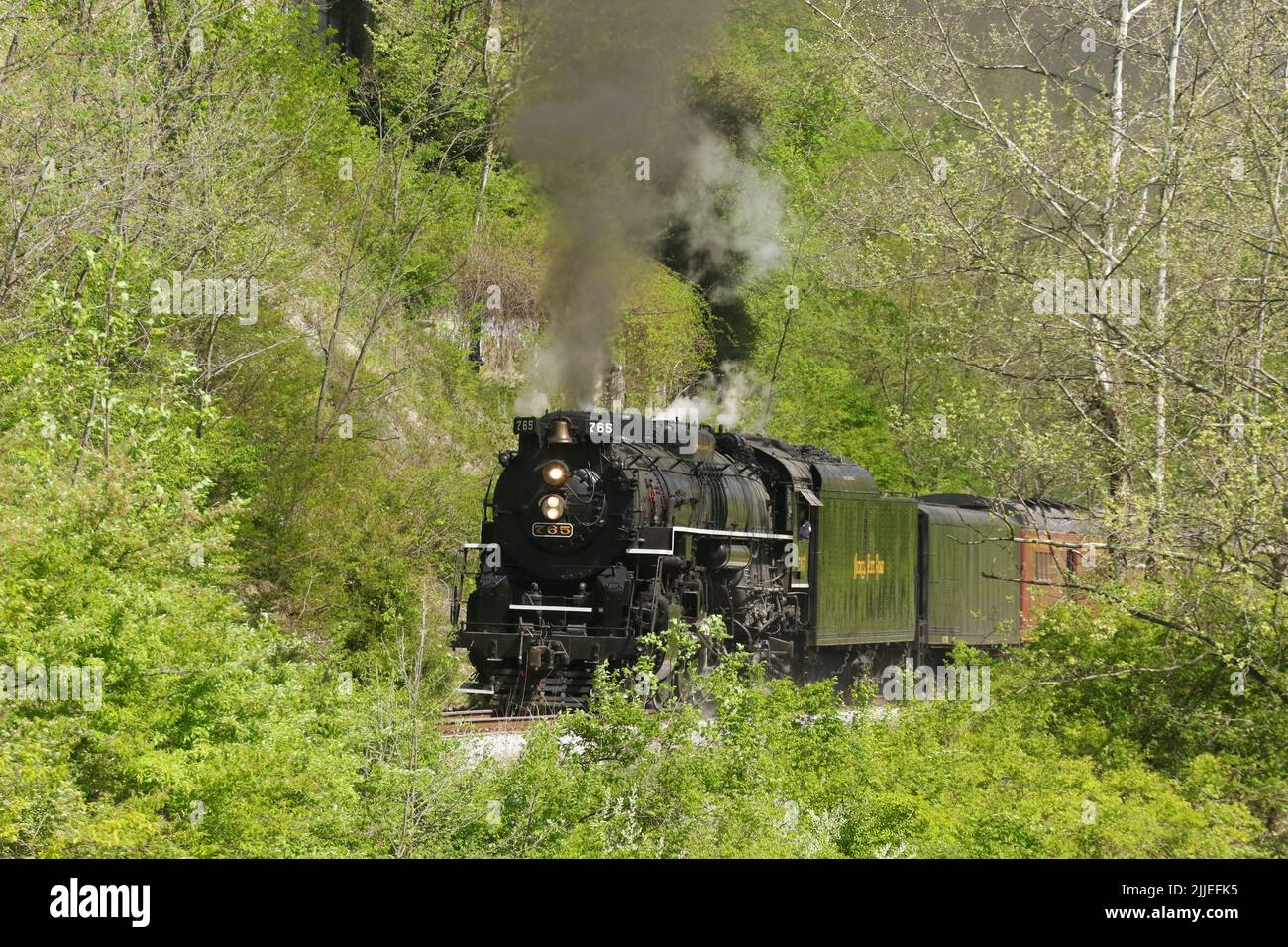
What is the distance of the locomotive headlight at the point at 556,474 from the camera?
15711 millimetres

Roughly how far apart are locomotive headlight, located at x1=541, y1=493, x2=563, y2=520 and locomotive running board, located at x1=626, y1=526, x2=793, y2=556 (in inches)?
39.9

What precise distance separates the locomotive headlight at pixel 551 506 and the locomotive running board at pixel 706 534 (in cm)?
101

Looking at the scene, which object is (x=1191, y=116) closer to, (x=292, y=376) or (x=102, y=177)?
(x=102, y=177)

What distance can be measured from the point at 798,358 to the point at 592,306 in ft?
52.5

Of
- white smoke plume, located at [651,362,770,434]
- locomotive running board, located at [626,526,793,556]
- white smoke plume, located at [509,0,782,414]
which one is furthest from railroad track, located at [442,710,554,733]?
white smoke plume, located at [651,362,770,434]

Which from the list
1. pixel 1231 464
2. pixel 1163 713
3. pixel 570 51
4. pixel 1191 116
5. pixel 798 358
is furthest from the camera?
pixel 798 358

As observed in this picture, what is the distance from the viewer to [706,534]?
1609cm

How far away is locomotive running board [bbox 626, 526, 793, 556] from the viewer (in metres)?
15.1

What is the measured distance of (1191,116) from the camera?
1286 cm

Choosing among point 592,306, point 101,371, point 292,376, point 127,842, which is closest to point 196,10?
point 292,376

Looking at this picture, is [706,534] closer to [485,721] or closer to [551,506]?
[551,506]

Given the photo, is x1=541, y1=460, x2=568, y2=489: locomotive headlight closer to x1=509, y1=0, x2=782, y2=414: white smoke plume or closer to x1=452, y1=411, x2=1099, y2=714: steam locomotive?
x1=452, y1=411, x2=1099, y2=714: steam locomotive

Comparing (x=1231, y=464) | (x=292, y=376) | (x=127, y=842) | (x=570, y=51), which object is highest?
(x=570, y=51)

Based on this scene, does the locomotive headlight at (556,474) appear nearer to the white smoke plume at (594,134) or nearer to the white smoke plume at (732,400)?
the white smoke plume at (594,134)
